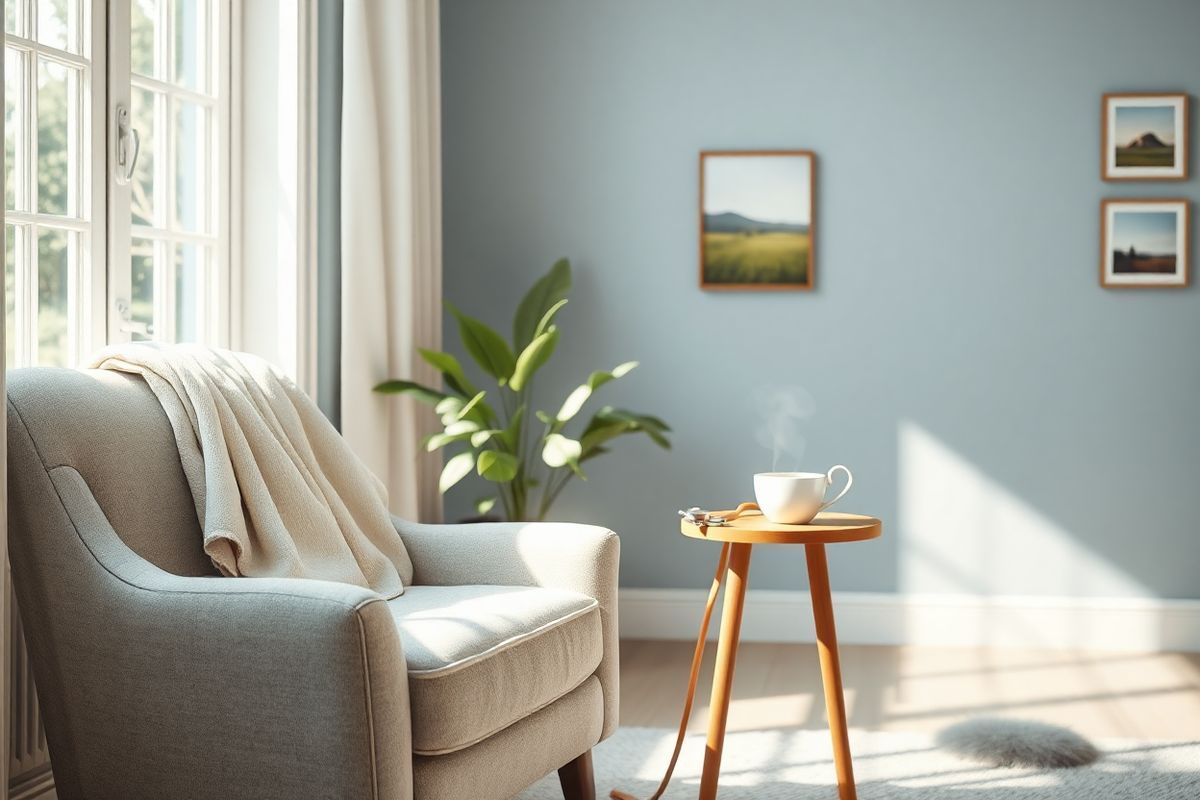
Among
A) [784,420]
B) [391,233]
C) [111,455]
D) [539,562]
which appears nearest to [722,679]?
[539,562]

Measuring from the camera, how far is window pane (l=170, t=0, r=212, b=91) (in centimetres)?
312

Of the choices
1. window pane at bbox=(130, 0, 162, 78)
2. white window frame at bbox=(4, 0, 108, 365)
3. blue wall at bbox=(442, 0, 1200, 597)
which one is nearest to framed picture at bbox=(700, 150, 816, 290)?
blue wall at bbox=(442, 0, 1200, 597)

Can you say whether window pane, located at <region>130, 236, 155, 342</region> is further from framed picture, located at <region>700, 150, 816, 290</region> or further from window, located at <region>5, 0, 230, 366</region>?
framed picture, located at <region>700, 150, 816, 290</region>

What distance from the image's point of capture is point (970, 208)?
4.12 metres

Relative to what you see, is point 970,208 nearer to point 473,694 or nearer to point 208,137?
point 208,137

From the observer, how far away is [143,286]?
2.97m

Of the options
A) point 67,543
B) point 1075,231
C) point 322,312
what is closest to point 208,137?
point 322,312

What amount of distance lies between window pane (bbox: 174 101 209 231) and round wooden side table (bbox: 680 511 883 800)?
1.60 m

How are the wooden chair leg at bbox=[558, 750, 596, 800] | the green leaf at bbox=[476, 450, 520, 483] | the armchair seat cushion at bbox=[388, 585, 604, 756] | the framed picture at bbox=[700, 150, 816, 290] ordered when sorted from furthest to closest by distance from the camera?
the framed picture at bbox=[700, 150, 816, 290], the green leaf at bbox=[476, 450, 520, 483], the wooden chair leg at bbox=[558, 750, 596, 800], the armchair seat cushion at bbox=[388, 585, 604, 756]

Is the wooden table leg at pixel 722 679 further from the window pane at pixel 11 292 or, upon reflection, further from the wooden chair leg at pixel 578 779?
the window pane at pixel 11 292

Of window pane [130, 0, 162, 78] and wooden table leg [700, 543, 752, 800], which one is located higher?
window pane [130, 0, 162, 78]

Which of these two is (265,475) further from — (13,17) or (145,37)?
(145,37)

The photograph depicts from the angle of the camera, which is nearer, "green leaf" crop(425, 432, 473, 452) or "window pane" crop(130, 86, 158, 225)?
"window pane" crop(130, 86, 158, 225)

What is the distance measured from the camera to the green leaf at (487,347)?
3730 mm
